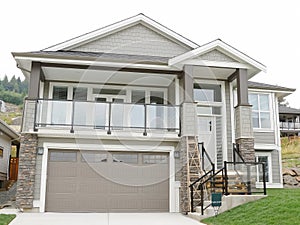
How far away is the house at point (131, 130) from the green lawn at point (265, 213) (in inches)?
56.8

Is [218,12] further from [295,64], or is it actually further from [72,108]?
[295,64]

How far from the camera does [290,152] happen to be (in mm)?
26375

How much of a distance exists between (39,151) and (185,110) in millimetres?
5305

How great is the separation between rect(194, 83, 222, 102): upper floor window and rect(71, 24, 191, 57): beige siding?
2260mm

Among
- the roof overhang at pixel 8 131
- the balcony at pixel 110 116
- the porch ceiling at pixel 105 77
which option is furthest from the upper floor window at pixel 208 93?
the roof overhang at pixel 8 131

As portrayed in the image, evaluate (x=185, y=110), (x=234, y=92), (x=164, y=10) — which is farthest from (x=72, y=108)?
(x=164, y=10)

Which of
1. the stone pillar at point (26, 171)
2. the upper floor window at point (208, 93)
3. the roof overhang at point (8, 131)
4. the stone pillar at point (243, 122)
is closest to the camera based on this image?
the stone pillar at point (26, 171)

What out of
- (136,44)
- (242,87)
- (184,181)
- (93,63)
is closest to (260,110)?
(242,87)

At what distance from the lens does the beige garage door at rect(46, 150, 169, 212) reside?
1185 cm

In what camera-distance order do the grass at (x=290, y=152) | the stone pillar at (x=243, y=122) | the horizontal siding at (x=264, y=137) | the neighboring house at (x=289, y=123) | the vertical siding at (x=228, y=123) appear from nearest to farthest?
1. the stone pillar at (x=243, y=122)
2. the vertical siding at (x=228, y=123)
3. the horizontal siding at (x=264, y=137)
4. the grass at (x=290, y=152)
5. the neighboring house at (x=289, y=123)

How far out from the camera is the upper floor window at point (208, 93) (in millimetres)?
13883

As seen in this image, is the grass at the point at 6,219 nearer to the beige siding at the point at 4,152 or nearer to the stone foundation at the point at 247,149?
the stone foundation at the point at 247,149

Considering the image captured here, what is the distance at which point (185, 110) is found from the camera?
12.1 meters

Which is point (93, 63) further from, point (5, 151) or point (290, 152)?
point (290, 152)
